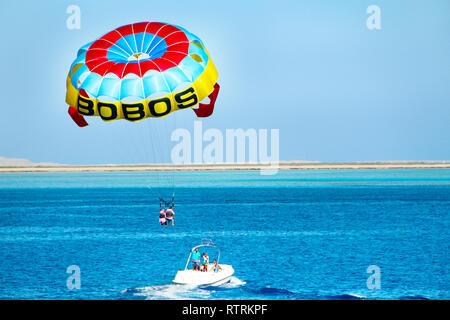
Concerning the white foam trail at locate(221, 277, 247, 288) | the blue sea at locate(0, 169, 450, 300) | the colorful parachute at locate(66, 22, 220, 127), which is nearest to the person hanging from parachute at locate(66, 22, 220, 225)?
the colorful parachute at locate(66, 22, 220, 127)

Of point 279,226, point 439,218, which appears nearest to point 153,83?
point 279,226

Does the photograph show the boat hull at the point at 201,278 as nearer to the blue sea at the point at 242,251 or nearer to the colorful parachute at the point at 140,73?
the blue sea at the point at 242,251

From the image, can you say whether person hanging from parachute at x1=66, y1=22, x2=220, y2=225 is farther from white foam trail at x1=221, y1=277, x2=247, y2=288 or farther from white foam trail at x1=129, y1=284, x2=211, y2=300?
white foam trail at x1=221, y1=277, x2=247, y2=288

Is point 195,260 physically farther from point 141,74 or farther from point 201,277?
point 141,74

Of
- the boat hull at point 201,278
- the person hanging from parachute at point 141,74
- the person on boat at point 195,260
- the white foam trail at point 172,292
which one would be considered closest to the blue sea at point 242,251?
the white foam trail at point 172,292

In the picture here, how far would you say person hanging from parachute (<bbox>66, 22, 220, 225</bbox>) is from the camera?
105 feet

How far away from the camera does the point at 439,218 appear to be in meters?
76.3

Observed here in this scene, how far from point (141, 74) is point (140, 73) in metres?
0.07

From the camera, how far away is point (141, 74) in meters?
32.3
